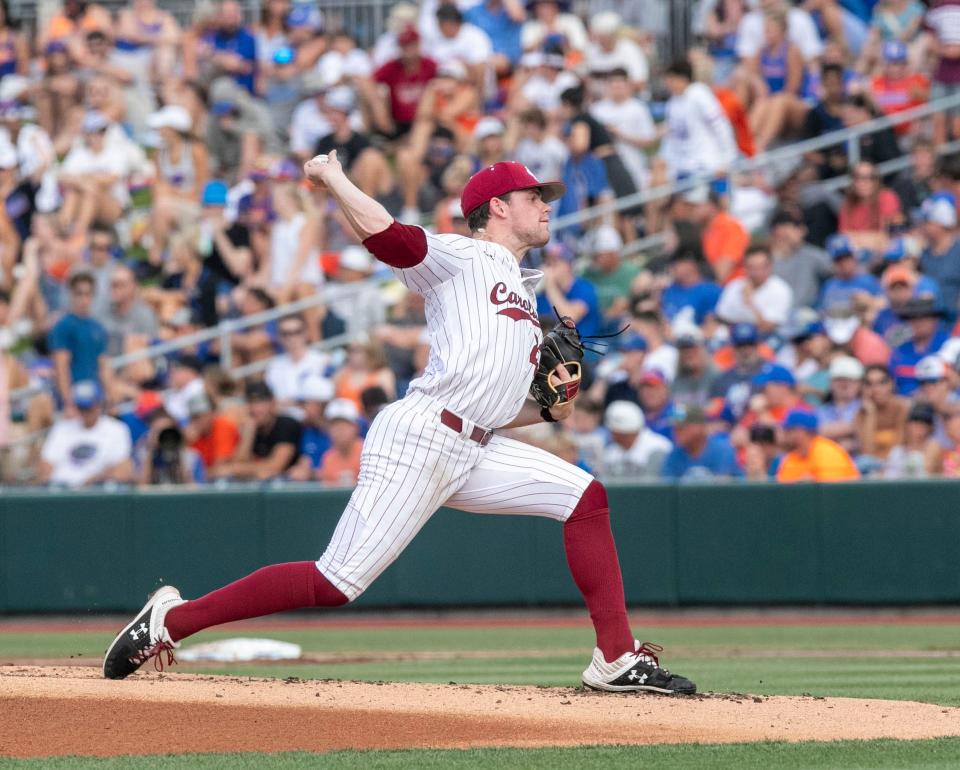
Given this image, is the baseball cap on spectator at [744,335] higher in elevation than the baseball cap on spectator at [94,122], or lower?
lower

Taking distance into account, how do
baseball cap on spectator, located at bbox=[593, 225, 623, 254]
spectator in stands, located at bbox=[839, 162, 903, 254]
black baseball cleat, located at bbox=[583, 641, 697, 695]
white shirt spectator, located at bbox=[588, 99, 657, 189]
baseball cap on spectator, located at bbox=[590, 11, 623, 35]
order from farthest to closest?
baseball cap on spectator, located at bbox=[590, 11, 623, 35] → white shirt spectator, located at bbox=[588, 99, 657, 189] → baseball cap on spectator, located at bbox=[593, 225, 623, 254] → spectator in stands, located at bbox=[839, 162, 903, 254] → black baseball cleat, located at bbox=[583, 641, 697, 695]

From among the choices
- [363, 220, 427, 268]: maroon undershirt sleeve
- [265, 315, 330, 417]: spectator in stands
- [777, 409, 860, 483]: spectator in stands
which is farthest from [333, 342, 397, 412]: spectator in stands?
[363, 220, 427, 268]: maroon undershirt sleeve

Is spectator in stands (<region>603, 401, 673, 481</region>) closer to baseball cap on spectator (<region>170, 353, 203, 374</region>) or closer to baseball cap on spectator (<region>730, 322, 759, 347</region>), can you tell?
baseball cap on spectator (<region>730, 322, 759, 347</region>)

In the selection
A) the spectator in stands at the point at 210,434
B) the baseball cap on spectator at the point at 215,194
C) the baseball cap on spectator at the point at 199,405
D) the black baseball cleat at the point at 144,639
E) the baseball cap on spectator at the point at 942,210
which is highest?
the baseball cap on spectator at the point at 215,194

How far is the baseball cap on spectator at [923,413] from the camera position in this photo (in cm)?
1096

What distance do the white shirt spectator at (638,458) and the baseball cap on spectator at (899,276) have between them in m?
1.95

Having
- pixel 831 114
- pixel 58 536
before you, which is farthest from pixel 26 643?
pixel 831 114

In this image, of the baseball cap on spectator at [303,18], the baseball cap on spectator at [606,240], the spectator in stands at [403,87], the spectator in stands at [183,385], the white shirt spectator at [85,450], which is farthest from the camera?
the baseball cap on spectator at [303,18]

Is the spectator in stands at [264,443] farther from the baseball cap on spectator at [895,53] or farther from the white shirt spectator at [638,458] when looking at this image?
the baseball cap on spectator at [895,53]

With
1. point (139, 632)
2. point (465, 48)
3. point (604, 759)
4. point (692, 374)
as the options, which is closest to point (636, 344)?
point (692, 374)

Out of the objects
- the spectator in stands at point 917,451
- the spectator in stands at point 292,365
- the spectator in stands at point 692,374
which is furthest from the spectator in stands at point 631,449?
the spectator in stands at point 292,365

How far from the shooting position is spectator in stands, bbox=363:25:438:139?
15086 millimetres

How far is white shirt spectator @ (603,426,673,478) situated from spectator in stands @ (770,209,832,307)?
1.80m

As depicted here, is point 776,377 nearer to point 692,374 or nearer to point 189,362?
point 692,374
